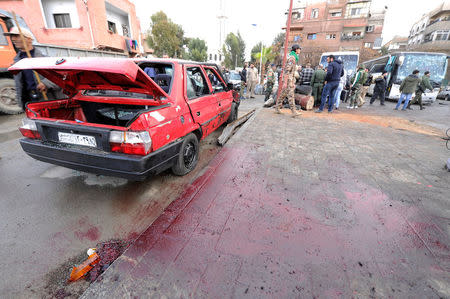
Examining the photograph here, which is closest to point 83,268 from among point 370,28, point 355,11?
point 355,11

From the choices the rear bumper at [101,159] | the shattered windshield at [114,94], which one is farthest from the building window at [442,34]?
the rear bumper at [101,159]

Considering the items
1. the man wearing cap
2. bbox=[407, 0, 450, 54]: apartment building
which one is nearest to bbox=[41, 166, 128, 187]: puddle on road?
the man wearing cap

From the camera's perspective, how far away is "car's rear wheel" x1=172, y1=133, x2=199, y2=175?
8.93 feet

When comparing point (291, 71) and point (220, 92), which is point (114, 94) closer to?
point (220, 92)

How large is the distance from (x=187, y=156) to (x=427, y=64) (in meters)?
15.3

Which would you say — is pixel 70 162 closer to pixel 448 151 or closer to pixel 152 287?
pixel 152 287

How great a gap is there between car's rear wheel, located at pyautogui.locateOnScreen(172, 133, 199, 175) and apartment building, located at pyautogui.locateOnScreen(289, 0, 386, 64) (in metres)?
31.0

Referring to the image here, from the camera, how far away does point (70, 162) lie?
2160 mm

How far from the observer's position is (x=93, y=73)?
2277mm

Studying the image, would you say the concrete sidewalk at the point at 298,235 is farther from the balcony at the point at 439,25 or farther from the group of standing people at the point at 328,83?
the balcony at the point at 439,25

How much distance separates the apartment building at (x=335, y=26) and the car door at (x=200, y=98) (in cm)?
3005

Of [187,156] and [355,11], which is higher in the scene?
[355,11]

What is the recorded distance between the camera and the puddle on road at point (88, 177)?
2779mm

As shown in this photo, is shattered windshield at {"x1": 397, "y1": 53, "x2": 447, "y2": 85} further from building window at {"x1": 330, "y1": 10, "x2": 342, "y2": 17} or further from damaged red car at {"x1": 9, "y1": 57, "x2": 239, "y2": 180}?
building window at {"x1": 330, "y1": 10, "x2": 342, "y2": 17}
